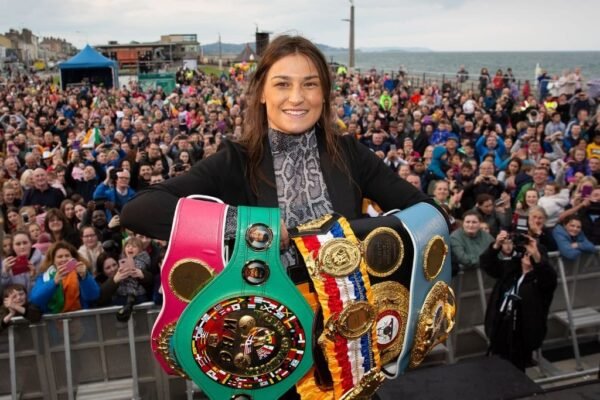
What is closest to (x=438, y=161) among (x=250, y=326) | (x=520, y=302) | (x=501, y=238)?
(x=501, y=238)

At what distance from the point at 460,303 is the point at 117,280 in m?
2.86

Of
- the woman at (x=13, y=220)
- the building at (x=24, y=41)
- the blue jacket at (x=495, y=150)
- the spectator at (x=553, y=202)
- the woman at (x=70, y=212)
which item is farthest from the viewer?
the building at (x=24, y=41)

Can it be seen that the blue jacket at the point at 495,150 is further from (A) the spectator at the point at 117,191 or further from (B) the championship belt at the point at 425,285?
(B) the championship belt at the point at 425,285

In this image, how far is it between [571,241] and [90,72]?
23193mm

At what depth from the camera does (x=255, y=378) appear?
132 cm

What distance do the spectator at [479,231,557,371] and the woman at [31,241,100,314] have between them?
313cm

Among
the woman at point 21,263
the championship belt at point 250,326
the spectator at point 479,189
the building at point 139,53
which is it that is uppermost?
the building at point 139,53

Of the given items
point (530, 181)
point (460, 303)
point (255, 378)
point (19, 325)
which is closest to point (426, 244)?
point (255, 378)

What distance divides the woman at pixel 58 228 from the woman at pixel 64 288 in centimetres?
119

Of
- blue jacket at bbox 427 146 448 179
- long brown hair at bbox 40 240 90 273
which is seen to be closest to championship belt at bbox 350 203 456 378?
long brown hair at bbox 40 240 90 273

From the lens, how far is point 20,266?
441cm

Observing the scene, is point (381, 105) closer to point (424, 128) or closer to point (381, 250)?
point (424, 128)

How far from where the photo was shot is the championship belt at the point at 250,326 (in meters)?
1.24

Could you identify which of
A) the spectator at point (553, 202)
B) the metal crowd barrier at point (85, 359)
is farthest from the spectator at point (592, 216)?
the metal crowd barrier at point (85, 359)
